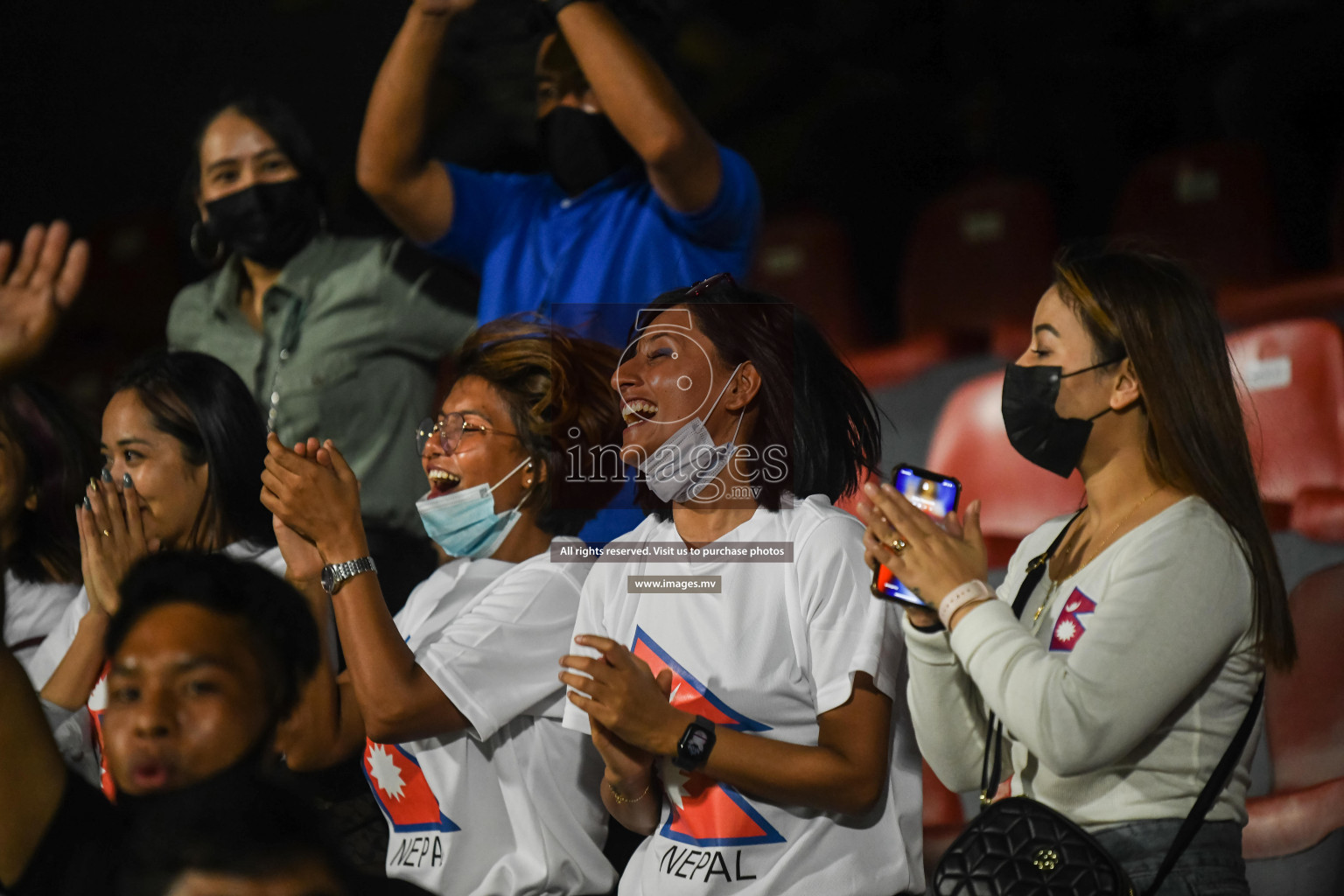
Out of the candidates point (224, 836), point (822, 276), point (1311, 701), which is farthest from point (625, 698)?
point (822, 276)

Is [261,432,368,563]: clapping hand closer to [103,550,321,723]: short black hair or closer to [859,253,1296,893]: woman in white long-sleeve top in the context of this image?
[103,550,321,723]: short black hair

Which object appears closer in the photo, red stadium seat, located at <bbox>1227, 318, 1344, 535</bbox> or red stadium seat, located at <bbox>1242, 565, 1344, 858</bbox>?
red stadium seat, located at <bbox>1242, 565, 1344, 858</bbox>

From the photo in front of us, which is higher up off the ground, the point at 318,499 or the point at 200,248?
the point at 200,248

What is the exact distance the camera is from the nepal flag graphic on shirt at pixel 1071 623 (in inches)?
62.9

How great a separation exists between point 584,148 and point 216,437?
894 mm

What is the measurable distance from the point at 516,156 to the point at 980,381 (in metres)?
2.05

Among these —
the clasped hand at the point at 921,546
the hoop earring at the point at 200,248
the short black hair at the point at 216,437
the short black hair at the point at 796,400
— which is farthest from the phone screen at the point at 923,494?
the hoop earring at the point at 200,248

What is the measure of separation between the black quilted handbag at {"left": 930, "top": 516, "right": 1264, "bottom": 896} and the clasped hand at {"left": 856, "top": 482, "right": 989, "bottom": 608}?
0.26 m

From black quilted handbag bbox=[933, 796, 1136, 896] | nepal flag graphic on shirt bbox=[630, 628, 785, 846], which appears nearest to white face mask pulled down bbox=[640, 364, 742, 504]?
nepal flag graphic on shirt bbox=[630, 628, 785, 846]

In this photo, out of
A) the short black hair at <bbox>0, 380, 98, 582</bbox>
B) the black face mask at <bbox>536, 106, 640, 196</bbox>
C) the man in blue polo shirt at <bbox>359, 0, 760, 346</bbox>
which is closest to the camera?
the man in blue polo shirt at <bbox>359, 0, 760, 346</bbox>

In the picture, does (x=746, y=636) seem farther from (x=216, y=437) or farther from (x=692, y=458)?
(x=216, y=437)

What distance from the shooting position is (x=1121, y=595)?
151 centimetres

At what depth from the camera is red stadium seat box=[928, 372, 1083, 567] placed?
2.83 m

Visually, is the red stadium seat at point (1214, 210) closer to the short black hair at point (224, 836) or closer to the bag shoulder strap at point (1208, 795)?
the bag shoulder strap at point (1208, 795)
